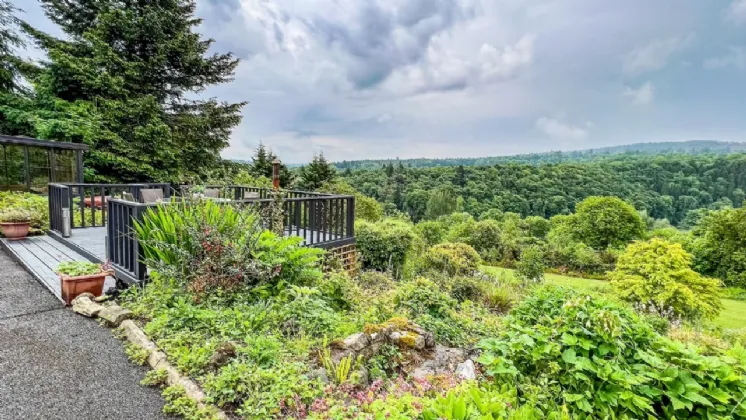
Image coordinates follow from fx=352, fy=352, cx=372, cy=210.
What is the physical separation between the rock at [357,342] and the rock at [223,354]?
869 millimetres

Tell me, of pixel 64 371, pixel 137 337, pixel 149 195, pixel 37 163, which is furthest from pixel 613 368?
pixel 37 163

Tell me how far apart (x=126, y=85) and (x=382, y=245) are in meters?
12.4

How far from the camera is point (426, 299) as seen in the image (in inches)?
173

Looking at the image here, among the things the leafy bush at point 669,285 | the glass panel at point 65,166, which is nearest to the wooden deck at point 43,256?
the glass panel at point 65,166

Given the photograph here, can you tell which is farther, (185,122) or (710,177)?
(710,177)

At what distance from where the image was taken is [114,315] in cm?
346

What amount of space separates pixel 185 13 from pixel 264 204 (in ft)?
49.9

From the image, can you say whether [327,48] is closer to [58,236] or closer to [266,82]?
[266,82]

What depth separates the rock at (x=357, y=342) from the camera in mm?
2814

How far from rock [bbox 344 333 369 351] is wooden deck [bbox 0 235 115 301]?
3604 millimetres

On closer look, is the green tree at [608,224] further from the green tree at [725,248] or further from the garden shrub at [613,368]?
the garden shrub at [613,368]

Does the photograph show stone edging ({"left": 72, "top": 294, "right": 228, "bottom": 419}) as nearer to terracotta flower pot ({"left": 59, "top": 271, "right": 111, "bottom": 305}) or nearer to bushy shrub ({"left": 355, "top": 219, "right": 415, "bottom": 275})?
terracotta flower pot ({"left": 59, "top": 271, "right": 111, "bottom": 305})

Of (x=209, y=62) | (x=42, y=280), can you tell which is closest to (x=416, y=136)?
(x=209, y=62)

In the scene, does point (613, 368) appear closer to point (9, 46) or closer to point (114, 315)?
point (114, 315)
